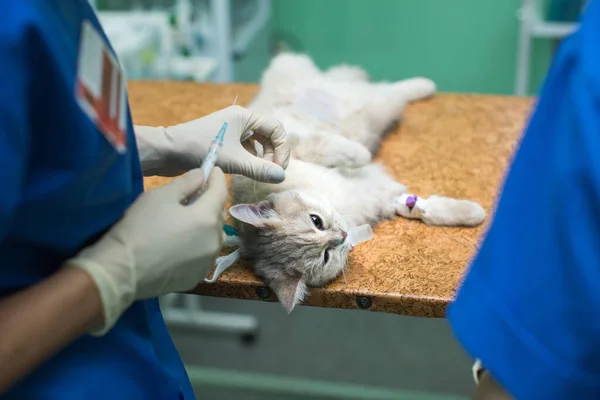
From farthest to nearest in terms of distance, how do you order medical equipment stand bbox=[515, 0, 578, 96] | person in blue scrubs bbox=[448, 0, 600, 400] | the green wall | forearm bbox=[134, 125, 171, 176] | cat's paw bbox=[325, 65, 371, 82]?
the green wall, medical equipment stand bbox=[515, 0, 578, 96], cat's paw bbox=[325, 65, 371, 82], forearm bbox=[134, 125, 171, 176], person in blue scrubs bbox=[448, 0, 600, 400]

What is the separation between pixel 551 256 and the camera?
516mm

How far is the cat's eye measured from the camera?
1.18 m

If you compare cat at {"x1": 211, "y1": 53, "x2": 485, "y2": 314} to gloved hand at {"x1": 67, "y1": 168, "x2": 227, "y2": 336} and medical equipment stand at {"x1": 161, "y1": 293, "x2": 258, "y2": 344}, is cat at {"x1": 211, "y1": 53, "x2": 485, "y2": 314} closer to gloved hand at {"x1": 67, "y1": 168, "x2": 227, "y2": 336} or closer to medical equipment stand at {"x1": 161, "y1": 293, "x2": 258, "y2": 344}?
gloved hand at {"x1": 67, "y1": 168, "x2": 227, "y2": 336}

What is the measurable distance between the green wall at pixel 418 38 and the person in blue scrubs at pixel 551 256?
2.76 metres

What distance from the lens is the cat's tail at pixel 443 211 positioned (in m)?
1.20

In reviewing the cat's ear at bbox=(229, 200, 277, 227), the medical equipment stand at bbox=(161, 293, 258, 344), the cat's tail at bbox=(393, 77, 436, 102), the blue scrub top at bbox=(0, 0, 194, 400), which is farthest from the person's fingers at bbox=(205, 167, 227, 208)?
the medical equipment stand at bbox=(161, 293, 258, 344)

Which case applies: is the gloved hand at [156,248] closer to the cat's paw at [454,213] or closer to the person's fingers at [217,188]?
the person's fingers at [217,188]

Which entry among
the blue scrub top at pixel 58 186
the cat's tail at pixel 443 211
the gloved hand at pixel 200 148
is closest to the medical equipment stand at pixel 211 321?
the cat's tail at pixel 443 211

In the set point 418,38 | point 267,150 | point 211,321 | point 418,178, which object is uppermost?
point 267,150

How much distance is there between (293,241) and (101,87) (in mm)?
586

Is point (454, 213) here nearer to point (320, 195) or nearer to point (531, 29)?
point (320, 195)

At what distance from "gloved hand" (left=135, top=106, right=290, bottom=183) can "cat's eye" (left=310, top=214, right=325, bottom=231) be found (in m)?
0.16

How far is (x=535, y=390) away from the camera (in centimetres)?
56

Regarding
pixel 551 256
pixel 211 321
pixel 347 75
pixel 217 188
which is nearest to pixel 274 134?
pixel 217 188
